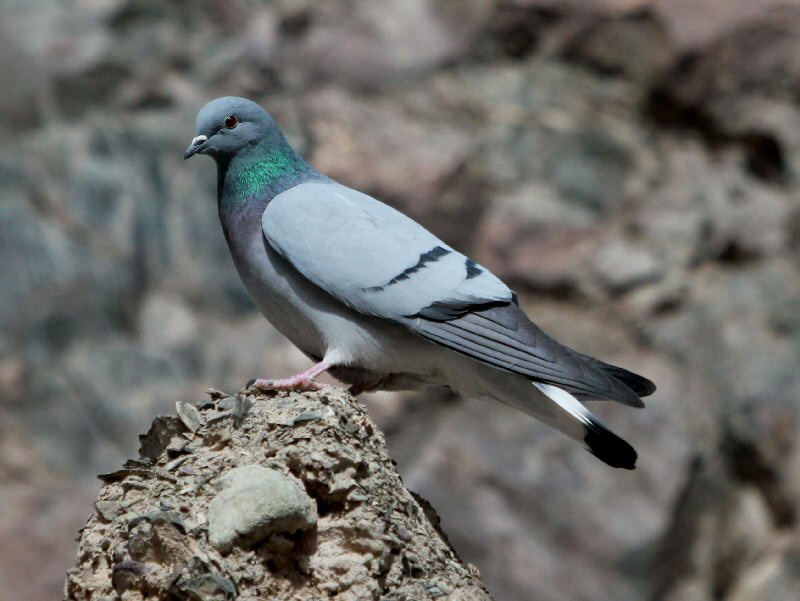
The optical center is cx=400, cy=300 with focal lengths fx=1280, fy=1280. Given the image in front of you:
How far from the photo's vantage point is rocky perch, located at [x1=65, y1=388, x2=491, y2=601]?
317cm

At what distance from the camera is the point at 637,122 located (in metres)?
8.61

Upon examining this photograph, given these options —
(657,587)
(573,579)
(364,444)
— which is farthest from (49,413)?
(364,444)

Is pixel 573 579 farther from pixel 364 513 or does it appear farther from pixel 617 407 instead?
pixel 364 513

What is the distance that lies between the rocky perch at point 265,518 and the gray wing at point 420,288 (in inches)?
22.0

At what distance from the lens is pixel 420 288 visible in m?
4.16

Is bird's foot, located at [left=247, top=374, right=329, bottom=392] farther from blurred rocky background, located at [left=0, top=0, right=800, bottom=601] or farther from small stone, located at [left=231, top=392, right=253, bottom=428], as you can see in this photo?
blurred rocky background, located at [left=0, top=0, right=800, bottom=601]

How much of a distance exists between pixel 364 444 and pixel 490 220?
4.89m

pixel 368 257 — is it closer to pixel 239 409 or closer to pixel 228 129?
pixel 228 129

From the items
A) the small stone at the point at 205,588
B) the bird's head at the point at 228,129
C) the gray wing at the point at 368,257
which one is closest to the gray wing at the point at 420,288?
the gray wing at the point at 368,257

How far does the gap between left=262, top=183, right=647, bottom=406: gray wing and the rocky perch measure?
1.84 ft

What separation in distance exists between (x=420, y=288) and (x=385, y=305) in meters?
0.14

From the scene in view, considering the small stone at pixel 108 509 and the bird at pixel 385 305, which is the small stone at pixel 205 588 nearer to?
the small stone at pixel 108 509

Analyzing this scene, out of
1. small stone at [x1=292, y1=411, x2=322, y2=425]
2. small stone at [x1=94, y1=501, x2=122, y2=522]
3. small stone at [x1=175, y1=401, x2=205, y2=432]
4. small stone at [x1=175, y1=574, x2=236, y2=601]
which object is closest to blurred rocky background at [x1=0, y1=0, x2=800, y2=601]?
small stone at [x1=175, y1=401, x2=205, y2=432]

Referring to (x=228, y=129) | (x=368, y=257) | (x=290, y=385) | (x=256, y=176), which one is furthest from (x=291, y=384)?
Answer: (x=228, y=129)
